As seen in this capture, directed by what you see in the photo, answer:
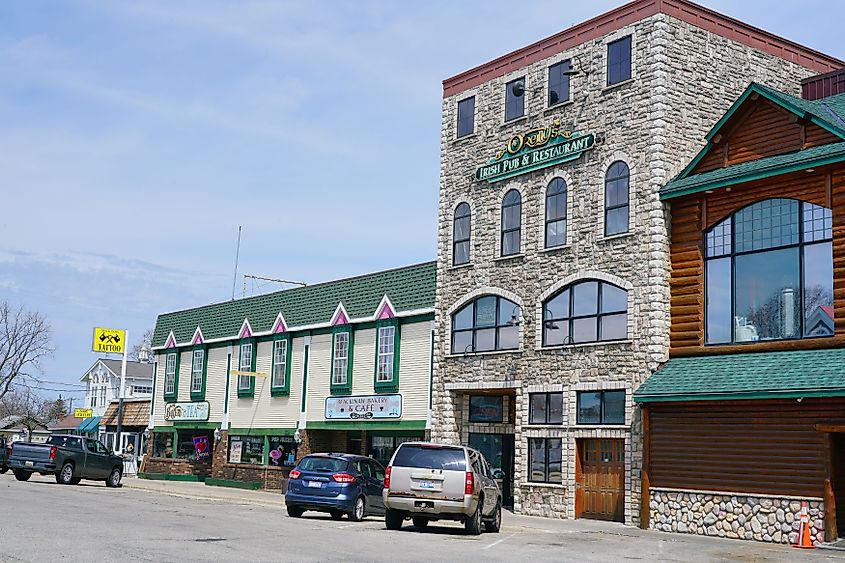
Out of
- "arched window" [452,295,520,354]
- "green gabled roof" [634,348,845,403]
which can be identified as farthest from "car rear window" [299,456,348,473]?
"arched window" [452,295,520,354]

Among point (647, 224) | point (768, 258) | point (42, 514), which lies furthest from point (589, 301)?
point (42, 514)

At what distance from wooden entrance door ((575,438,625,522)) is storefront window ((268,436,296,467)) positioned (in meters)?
15.1

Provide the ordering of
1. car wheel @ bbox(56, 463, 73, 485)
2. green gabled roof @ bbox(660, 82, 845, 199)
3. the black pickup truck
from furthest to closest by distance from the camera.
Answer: car wheel @ bbox(56, 463, 73, 485)
the black pickup truck
green gabled roof @ bbox(660, 82, 845, 199)

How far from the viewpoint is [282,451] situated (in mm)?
41031

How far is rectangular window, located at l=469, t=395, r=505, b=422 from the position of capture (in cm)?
3219

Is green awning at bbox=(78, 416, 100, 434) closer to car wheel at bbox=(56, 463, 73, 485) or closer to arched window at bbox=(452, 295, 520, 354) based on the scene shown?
car wheel at bbox=(56, 463, 73, 485)

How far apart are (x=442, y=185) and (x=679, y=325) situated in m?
10.2

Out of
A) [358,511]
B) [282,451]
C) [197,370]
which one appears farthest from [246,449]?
[358,511]

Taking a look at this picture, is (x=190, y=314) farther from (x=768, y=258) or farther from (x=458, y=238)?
(x=768, y=258)

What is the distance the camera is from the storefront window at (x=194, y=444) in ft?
151

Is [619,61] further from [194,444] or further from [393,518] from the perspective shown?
[194,444]

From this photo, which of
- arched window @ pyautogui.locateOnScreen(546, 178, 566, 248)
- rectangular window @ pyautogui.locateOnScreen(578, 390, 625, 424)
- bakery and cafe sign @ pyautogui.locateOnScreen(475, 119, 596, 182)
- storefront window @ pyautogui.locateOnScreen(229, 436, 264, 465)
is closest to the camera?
rectangular window @ pyautogui.locateOnScreen(578, 390, 625, 424)

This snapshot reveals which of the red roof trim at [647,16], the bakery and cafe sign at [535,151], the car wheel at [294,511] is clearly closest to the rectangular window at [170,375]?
the bakery and cafe sign at [535,151]

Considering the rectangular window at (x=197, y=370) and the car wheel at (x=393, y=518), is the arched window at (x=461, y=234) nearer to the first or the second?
the car wheel at (x=393, y=518)
